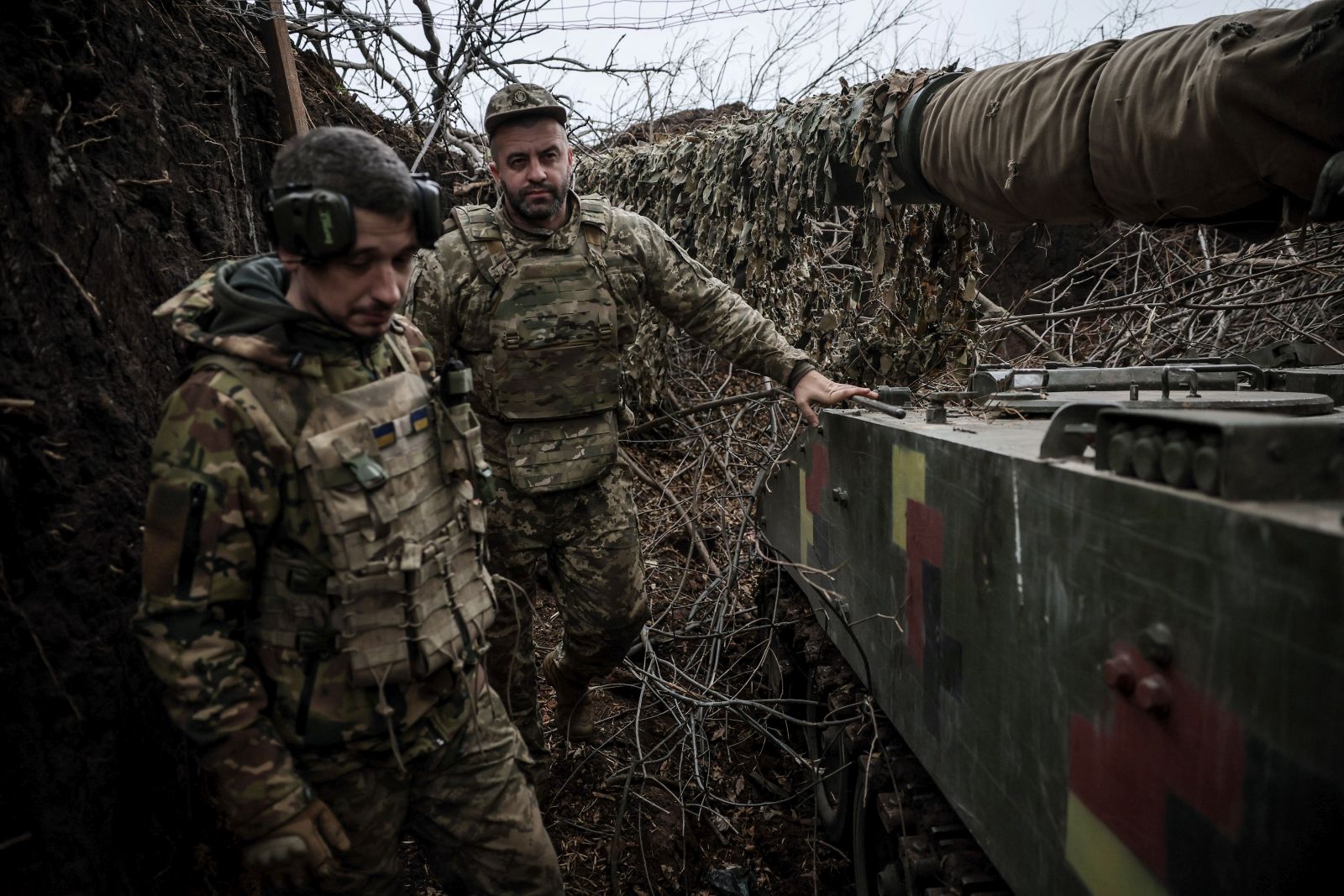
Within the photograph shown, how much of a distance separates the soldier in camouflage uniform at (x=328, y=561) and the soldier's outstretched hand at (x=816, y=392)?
133 cm

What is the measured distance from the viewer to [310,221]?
5.23 ft

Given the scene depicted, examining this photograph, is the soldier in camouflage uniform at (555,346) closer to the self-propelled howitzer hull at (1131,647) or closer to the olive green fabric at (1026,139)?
the olive green fabric at (1026,139)

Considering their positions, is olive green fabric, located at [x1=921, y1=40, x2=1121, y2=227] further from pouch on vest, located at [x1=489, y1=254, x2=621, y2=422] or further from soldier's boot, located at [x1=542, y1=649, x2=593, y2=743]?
soldier's boot, located at [x1=542, y1=649, x2=593, y2=743]

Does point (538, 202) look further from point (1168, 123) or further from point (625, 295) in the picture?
point (1168, 123)

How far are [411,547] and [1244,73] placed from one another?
1798 mm

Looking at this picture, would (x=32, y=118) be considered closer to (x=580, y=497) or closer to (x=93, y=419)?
(x=93, y=419)

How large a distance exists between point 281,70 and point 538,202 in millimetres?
1468

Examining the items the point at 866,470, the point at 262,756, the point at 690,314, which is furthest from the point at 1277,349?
the point at 262,756

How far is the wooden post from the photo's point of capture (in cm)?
367

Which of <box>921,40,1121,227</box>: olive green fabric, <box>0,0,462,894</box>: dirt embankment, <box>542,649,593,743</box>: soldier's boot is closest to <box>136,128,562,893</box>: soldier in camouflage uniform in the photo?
<box>0,0,462,894</box>: dirt embankment

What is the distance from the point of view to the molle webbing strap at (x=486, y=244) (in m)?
3.03

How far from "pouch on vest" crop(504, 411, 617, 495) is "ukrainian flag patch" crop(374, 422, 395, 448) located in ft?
4.26

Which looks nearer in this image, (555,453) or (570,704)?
(555,453)

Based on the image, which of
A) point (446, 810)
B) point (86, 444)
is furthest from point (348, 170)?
point (446, 810)
